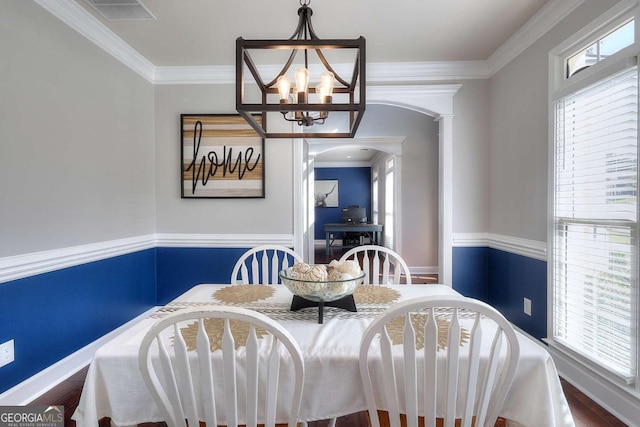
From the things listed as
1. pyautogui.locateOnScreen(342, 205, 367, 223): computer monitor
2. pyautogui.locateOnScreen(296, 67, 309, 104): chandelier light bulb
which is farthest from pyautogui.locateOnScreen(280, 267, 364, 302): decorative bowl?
pyautogui.locateOnScreen(342, 205, 367, 223): computer monitor

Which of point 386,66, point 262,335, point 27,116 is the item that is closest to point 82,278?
point 27,116

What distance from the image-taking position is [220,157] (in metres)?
3.17

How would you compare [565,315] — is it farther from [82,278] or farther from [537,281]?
[82,278]

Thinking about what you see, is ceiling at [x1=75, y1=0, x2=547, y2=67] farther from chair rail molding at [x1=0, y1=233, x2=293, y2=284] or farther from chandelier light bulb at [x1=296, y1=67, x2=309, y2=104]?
chair rail molding at [x1=0, y1=233, x2=293, y2=284]

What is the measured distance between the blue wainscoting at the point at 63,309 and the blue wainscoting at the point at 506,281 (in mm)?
3004

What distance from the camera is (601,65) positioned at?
1.86 m

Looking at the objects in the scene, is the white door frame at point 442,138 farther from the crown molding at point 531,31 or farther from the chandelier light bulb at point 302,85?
the chandelier light bulb at point 302,85

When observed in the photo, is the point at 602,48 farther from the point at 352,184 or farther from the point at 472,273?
the point at 352,184

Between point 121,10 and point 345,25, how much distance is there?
5.17ft

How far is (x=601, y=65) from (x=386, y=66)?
5.52 ft

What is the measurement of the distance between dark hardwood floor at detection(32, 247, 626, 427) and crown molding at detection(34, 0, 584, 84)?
2400mm

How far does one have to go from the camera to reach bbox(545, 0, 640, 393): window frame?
168 centimetres

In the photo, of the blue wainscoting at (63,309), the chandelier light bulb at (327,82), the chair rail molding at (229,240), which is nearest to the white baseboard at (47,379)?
the blue wainscoting at (63,309)

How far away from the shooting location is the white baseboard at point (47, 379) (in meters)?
1.81
